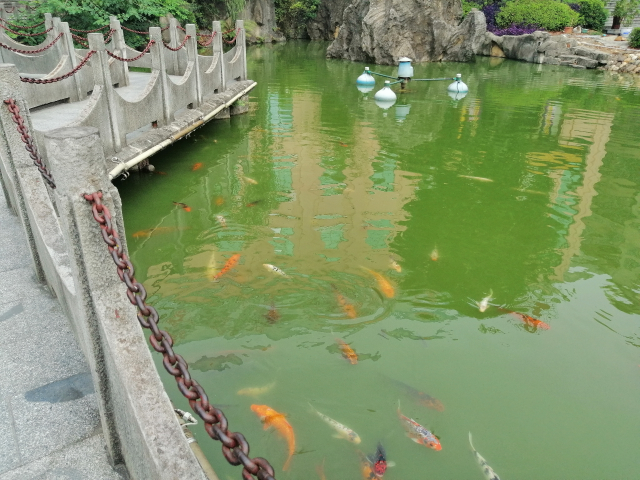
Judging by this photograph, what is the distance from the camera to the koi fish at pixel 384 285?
5.71m

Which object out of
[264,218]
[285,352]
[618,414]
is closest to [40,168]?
[285,352]

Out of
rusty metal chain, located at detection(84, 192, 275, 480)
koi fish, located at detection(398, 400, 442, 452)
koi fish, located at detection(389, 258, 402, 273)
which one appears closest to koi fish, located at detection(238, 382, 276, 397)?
koi fish, located at detection(398, 400, 442, 452)

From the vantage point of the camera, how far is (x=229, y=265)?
612 centimetres

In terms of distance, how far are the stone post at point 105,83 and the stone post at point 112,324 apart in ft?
15.1

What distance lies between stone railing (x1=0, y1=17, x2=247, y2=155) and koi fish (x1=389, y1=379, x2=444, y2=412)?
4140 millimetres

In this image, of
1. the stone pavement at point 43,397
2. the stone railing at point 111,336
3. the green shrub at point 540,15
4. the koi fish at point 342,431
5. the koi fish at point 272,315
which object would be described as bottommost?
the koi fish at point 342,431

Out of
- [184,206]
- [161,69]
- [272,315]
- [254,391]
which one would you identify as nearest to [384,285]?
[272,315]

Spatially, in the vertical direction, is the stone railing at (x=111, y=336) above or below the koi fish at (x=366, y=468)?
above

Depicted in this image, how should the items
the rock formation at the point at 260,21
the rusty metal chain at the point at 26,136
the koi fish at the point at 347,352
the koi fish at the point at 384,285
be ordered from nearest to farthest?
the rusty metal chain at the point at 26,136 → the koi fish at the point at 347,352 → the koi fish at the point at 384,285 → the rock formation at the point at 260,21

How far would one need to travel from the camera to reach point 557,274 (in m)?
6.24

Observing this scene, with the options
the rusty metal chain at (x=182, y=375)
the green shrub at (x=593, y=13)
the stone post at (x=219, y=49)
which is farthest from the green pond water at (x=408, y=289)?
the green shrub at (x=593, y=13)

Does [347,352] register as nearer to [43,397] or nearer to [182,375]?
[43,397]

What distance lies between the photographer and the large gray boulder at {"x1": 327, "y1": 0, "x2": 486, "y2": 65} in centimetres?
2512

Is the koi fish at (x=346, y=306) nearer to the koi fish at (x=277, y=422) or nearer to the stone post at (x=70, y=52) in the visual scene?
the koi fish at (x=277, y=422)
